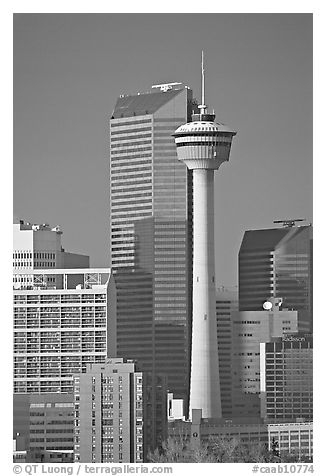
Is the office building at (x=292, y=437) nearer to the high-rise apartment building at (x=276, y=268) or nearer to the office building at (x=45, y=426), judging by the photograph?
the office building at (x=45, y=426)

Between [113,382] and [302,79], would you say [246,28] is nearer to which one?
[302,79]

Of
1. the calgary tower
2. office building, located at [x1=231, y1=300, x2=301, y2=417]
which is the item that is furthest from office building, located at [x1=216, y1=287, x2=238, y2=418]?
the calgary tower

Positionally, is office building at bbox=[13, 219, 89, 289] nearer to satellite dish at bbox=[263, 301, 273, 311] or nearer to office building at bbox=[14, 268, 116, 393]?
office building at bbox=[14, 268, 116, 393]

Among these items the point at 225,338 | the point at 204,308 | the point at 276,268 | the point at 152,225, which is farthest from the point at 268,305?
the point at 204,308

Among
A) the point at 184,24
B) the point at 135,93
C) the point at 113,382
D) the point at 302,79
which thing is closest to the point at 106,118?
the point at 135,93

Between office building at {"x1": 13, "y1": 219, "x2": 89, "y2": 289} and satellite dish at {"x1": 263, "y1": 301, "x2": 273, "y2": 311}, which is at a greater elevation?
office building at {"x1": 13, "y1": 219, "x2": 89, "y2": 289}
